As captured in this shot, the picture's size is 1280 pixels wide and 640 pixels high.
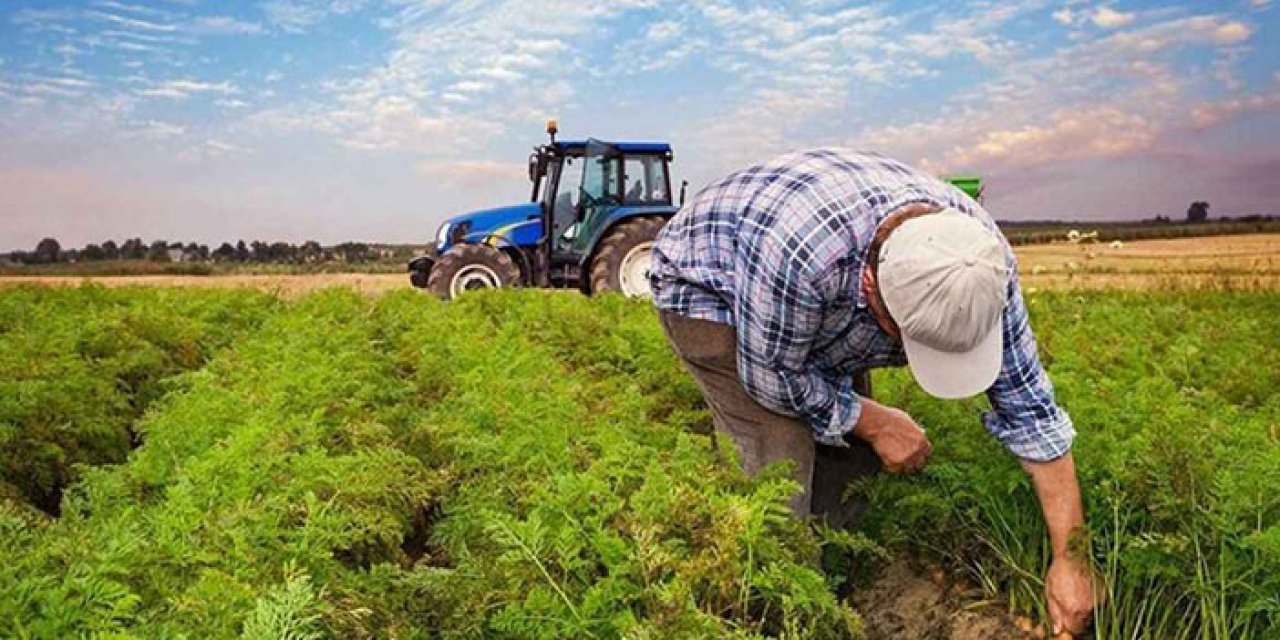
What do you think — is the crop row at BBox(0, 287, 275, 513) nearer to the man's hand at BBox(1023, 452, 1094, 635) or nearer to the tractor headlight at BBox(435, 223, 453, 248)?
the man's hand at BBox(1023, 452, 1094, 635)

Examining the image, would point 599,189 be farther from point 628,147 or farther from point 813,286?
point 813,286

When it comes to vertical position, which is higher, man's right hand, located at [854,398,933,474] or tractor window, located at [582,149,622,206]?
tractor window, located at [582,149,622,206]

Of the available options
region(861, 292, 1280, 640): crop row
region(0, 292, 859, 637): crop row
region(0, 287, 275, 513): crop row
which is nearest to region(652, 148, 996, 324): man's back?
region(0, 292, 859, 637): crop row

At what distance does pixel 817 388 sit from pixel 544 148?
13.0 metres

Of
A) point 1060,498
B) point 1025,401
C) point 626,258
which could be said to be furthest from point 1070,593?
point 626,258

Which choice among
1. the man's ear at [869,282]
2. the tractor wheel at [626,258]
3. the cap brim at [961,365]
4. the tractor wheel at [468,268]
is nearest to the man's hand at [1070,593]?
the cap brim at [961,365]

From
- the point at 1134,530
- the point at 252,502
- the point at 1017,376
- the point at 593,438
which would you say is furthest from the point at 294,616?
the point at 1134,530

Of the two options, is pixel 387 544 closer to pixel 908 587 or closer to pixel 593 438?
pixel 593 438

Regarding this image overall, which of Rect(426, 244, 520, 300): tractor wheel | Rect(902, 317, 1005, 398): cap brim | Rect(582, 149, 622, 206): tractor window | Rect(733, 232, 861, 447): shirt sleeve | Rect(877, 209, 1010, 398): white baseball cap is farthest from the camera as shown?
Rect(426, 244, 520, 300): tractor wheel

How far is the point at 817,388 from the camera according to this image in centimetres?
460

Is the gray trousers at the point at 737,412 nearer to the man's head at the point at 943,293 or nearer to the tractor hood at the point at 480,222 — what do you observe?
the man's head at the point at 943,293

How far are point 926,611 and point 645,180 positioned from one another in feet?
42.1

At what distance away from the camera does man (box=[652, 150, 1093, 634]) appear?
3766 millimetres

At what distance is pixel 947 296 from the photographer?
3.67 m
